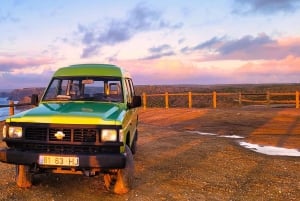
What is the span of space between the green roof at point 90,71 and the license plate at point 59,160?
8.32ft

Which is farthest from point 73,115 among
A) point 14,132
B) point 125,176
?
point 125,176

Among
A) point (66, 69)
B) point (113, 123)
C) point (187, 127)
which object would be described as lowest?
A: point (187, 127)

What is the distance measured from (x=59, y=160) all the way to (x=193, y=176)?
3174 millimetres

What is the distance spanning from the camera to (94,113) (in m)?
6.75

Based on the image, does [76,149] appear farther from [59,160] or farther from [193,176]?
[193,176]

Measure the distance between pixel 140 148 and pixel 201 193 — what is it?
5.31 m

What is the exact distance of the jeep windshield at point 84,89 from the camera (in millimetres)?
7984

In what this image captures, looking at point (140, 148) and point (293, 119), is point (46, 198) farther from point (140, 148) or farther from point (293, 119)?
point (293, 119)

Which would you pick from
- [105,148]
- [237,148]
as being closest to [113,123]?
[105,148]

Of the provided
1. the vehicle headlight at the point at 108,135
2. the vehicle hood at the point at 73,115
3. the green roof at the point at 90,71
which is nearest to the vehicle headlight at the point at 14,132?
the vehicle hood at the point at 73,115

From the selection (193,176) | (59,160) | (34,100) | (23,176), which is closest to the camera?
(59,160)

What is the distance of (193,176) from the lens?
861 centimetres

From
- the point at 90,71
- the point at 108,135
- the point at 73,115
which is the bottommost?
the point at 108,135

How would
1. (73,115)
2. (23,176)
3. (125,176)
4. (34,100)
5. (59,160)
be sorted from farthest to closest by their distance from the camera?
(34,100)
(23,176)
(125,176)
(73,115)
(59,160)
